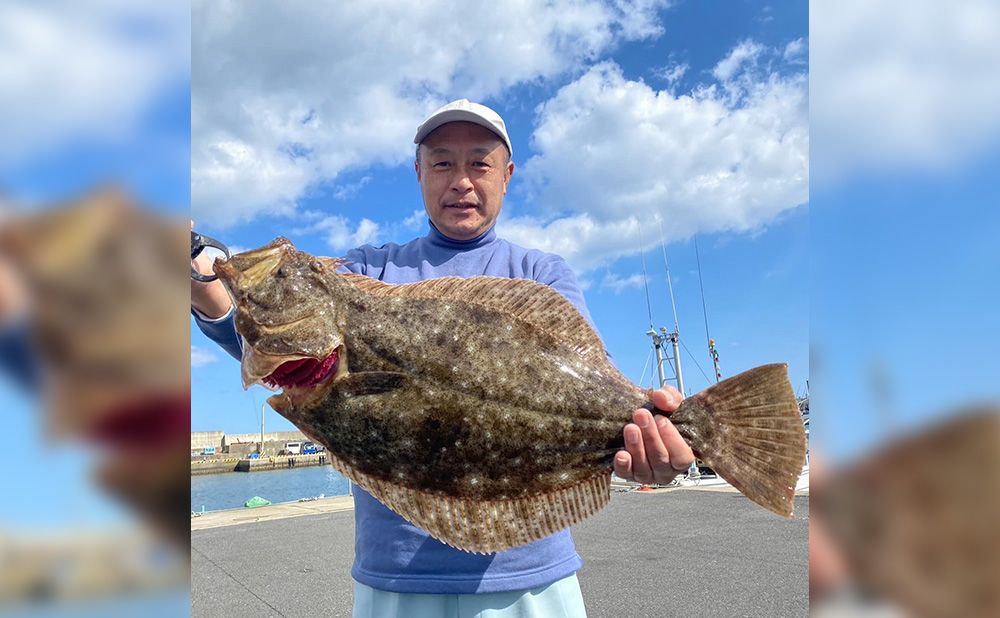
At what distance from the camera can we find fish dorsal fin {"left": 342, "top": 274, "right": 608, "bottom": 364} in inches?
89.3

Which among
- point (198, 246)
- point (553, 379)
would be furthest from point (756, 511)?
point (198, 246)

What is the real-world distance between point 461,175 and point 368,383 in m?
1.13

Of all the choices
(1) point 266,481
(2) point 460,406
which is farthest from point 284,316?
(1) point 266,481

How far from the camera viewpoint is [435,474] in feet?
6.83

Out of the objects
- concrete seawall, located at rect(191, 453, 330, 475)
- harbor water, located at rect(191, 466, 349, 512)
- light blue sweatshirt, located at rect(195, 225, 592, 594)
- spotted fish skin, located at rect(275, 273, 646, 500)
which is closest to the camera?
spotted fish skin, located at rect(275, 273, 646, 500)

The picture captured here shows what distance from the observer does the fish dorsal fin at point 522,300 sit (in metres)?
2.27

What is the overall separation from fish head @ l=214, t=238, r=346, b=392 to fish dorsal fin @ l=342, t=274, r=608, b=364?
7.4 inches

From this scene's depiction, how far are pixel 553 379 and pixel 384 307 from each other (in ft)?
2.15

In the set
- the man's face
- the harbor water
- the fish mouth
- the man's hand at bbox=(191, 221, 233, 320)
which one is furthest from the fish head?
the harbor water

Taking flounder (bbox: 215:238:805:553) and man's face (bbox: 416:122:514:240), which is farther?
man's face (bbox: 416:122:514:240)

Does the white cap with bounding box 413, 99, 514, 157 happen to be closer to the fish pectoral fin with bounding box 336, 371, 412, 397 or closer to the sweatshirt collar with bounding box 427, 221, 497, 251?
the sweatshirt collar with bounding box 427, 221, 497, 251

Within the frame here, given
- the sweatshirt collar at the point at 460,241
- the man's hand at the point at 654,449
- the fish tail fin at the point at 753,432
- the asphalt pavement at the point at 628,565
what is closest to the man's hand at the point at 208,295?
the sweatshirt collar at the point at 460,241
